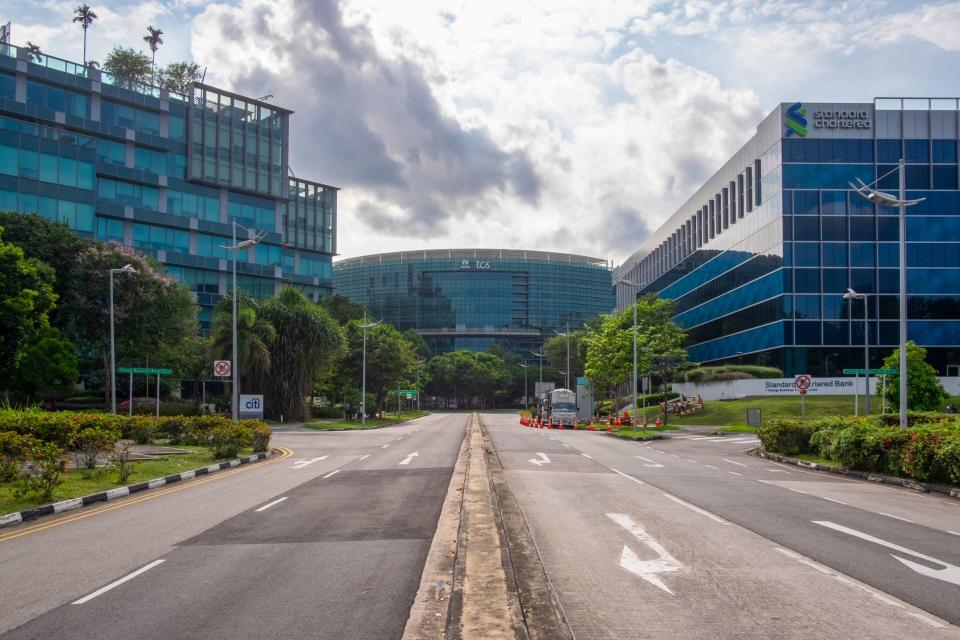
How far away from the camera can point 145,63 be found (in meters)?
97.4

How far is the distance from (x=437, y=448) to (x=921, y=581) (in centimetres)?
2555

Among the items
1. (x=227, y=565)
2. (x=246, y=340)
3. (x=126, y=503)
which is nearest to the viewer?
(x=227, y=565)

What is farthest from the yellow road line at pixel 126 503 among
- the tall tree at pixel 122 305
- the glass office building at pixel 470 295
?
the glass office building at pixel 470 295

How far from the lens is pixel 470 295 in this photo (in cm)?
17225

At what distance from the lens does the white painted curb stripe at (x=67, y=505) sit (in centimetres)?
1540

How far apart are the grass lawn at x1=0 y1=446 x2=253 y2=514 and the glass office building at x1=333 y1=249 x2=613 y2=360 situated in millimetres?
143253

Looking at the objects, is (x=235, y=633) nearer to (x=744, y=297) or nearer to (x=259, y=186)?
(x=744, y=297)

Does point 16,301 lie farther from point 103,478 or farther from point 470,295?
point 470,295

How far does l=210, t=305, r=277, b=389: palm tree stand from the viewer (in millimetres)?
54906

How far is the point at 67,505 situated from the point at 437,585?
34.4 ft

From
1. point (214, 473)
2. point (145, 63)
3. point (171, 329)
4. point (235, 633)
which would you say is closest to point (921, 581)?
point (235, 633)

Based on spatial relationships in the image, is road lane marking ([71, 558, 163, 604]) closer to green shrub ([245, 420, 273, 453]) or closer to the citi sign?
green shrub ([245, 420, 273, 453])

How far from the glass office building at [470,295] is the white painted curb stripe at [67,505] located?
153543 mm

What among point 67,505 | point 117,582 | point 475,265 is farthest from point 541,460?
point 475,265
